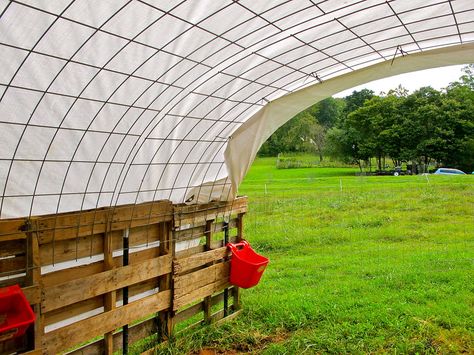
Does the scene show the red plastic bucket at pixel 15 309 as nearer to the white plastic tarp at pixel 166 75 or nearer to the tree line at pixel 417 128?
the white plastic tarp at pixel 166 75

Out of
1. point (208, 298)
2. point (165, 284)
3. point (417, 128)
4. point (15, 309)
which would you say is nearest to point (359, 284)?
point (208, 298)

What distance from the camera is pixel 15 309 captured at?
3.04m

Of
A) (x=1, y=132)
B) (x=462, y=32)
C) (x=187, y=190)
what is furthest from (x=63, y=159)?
(x=462, y=32)

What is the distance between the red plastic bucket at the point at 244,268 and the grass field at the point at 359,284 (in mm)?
544

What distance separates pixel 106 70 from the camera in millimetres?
3225

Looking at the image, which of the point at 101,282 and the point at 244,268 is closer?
the point at 101,282

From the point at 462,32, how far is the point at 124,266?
12.9ft

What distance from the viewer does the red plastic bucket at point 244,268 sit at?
5.18 m

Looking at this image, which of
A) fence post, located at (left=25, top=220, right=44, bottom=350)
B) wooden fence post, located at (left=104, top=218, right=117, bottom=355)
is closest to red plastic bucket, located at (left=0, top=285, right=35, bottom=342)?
fence post, located at (left=25, top=220, right=44, bottom=350)

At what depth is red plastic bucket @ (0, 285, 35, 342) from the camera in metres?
2.95

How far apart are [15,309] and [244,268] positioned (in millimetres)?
2781

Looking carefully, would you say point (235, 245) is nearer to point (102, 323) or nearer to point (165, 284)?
point (165, 284)

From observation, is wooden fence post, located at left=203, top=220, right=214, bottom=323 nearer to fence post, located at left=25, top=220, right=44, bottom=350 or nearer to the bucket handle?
the bucket handle

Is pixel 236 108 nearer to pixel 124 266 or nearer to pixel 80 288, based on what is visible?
pixel 124 266
